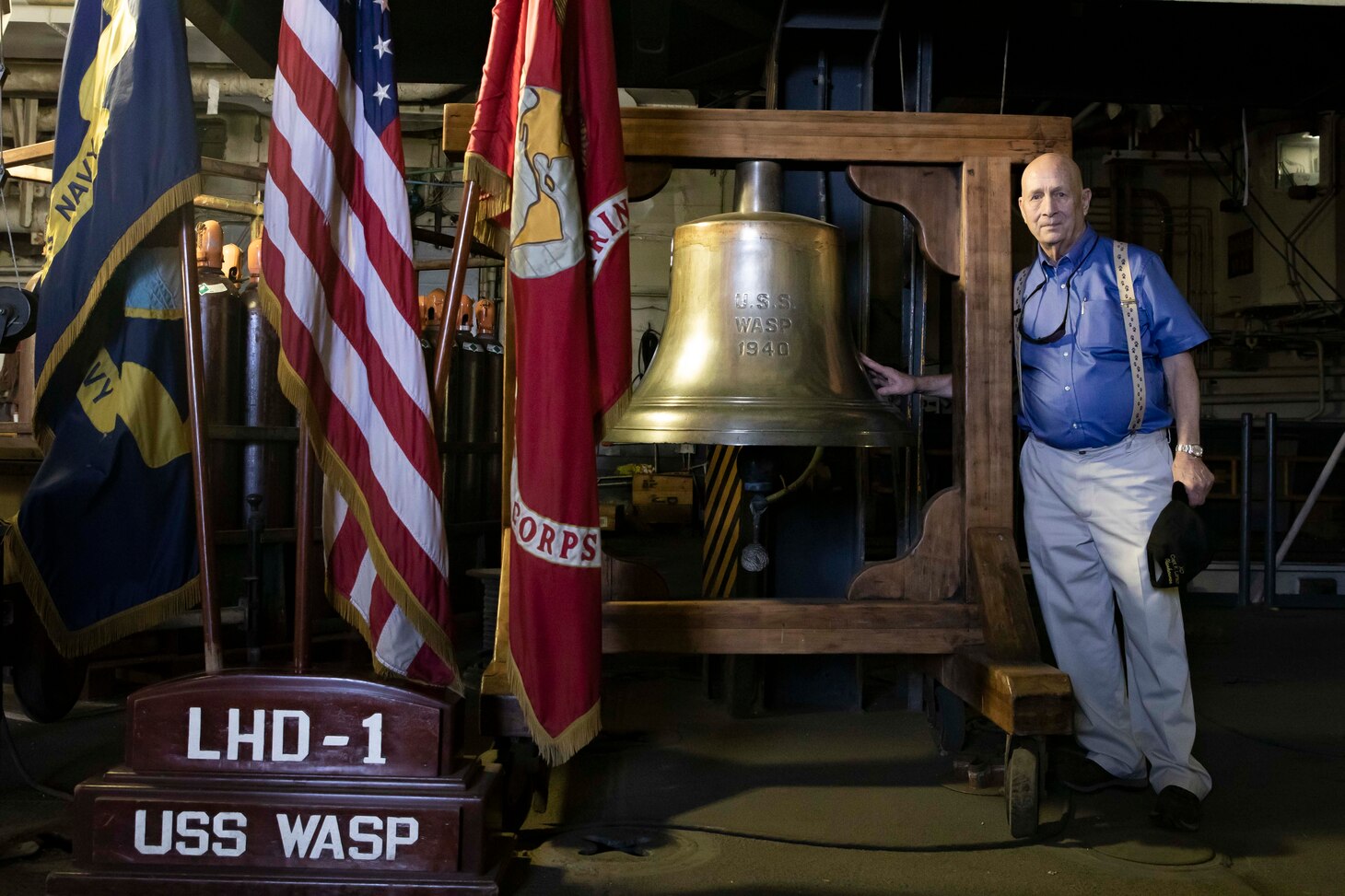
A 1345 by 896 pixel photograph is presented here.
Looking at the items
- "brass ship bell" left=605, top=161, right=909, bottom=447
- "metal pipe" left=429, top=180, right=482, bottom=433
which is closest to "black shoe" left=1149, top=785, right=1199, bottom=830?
"brass ship bell" left=605, top=161, right=909, bottom=447

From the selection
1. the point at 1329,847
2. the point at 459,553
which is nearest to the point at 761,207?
the point at 1329,847

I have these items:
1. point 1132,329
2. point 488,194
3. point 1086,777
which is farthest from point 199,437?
point 1086,777

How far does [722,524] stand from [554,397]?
2.54 m

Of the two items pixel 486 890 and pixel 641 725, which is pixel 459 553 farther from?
pixel 486 890

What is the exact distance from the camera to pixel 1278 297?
1363 centimetres

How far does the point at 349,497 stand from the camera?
2.44 meters

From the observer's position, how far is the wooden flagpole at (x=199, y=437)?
8.05 ft

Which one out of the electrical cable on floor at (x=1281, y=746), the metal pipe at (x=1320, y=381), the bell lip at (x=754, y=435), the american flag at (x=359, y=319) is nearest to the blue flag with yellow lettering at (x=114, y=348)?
the american flag at (x=359, y=319)

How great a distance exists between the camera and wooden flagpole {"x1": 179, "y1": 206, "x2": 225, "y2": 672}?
2.45 metres

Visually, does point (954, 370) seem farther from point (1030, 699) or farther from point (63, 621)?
point (63, 621)

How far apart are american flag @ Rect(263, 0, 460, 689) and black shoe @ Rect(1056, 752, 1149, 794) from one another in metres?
2.00

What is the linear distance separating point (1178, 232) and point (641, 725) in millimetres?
13272

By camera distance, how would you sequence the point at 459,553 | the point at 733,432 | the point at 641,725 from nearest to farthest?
the point at 733,432 < the point at 641,725 < the point at 459,553

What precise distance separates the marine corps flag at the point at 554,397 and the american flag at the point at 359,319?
0.22 meters
